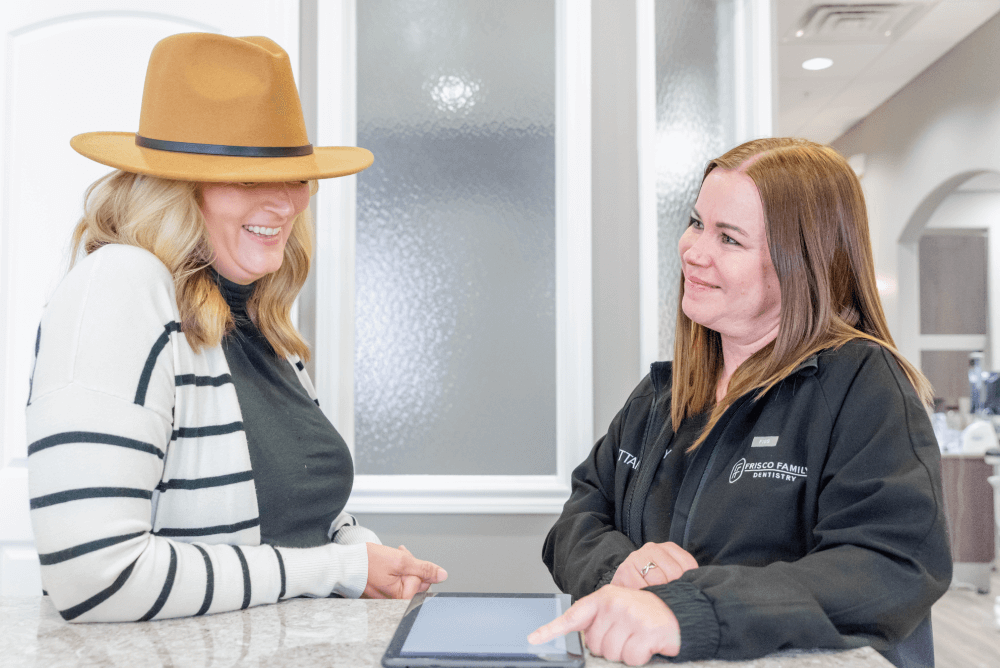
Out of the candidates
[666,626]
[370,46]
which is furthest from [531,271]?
[666,626]

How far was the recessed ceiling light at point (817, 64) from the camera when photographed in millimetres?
4540

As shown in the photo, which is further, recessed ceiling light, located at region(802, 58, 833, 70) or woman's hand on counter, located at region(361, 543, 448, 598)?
recessed ceiling light, located at region(802, 58, 833, 70)

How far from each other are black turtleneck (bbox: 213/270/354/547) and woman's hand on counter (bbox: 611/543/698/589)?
0.46 m

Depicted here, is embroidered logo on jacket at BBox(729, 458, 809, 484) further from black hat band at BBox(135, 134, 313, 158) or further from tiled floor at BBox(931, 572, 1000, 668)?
tiled floor at BBox(931, 572, 1000, 668)

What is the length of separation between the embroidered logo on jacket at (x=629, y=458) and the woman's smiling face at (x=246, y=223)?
26.3 inches

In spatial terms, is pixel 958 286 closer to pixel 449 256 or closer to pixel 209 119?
pixel 449 256

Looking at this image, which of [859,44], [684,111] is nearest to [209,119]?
[684,111]

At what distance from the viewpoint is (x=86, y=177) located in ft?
5.75

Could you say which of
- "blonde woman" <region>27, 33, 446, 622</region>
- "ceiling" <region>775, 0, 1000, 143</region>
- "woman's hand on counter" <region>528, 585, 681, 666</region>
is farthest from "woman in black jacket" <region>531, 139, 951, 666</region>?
"ceiling" <region>775, 0, 1000, 143</region>

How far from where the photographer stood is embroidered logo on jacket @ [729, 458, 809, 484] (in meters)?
1.01

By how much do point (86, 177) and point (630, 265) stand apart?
4.35ft

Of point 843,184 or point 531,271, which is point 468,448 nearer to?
point 531,271

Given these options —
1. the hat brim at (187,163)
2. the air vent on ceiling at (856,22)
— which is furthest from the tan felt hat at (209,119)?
the air vent on ceiling at (856,22)

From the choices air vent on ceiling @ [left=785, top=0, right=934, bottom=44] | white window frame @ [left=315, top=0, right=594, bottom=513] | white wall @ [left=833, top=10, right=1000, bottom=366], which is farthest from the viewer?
white wall @ [left=833, top=10, right=1000, bottom=366]
